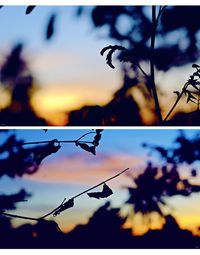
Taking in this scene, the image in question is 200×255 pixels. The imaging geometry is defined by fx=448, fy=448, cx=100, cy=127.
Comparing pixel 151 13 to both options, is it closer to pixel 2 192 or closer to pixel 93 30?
pixel 93 30

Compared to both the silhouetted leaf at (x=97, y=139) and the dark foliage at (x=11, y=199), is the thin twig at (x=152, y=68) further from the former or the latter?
the dark foliage at (x=11, y=199)

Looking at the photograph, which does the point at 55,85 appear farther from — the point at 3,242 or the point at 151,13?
the point at 3,242

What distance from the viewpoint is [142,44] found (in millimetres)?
1992

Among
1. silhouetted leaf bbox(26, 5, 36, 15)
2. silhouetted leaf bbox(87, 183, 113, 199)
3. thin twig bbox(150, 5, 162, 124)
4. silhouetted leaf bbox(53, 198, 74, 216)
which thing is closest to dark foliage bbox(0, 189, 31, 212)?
silhouetted leaf bbox(53, 198, 74, 216)

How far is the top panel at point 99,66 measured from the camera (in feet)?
6.44

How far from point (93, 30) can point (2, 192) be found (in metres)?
0.81

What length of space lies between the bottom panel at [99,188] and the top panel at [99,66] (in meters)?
0.08

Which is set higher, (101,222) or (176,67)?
(176,67)

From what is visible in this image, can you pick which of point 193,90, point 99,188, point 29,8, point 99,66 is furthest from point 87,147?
point 29,8

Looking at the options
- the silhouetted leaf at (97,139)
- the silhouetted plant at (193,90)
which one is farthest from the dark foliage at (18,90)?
the silhouetted plant at (193,90)

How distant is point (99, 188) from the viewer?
1927mm

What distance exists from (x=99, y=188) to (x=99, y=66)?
0.53m

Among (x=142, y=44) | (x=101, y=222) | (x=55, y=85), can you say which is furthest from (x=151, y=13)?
(x=101, y=222)
